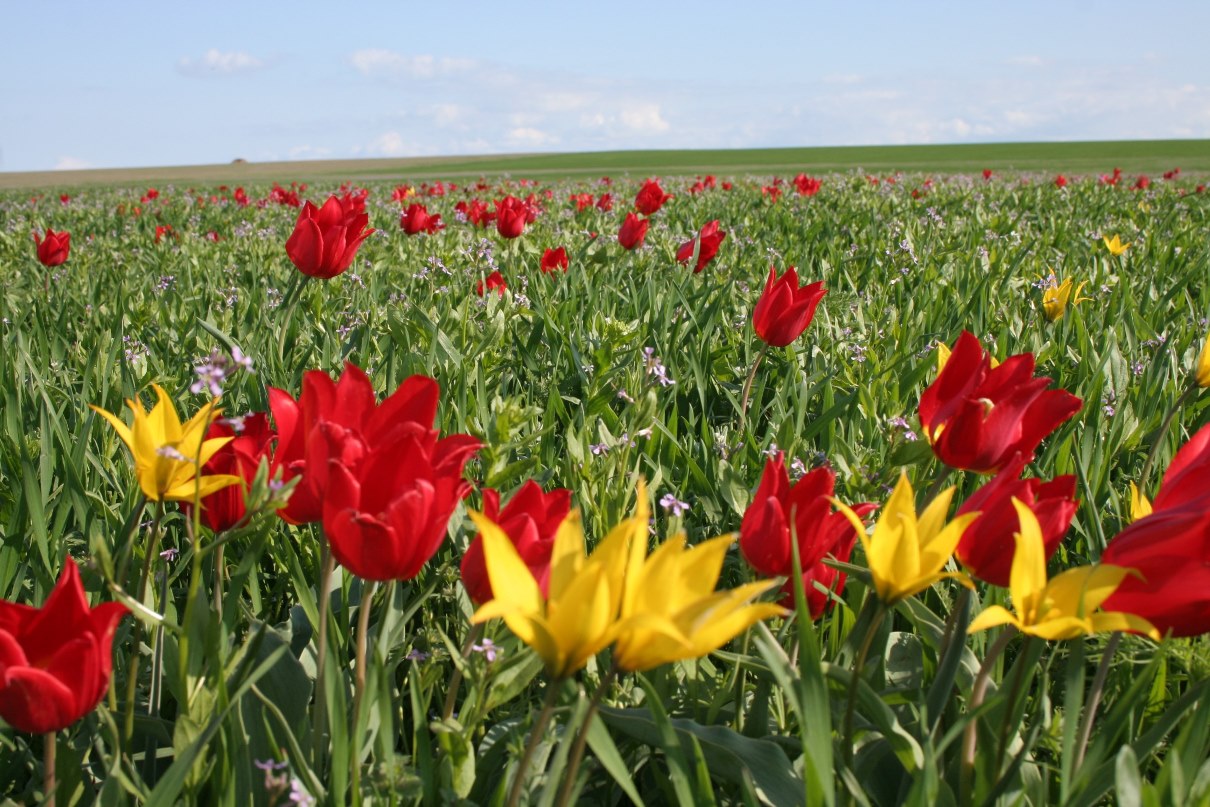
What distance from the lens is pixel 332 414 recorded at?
43.4 inches

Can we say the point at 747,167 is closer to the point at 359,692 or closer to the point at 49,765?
the point at 359,692

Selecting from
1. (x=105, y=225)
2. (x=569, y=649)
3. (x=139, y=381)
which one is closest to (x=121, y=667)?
(x=569, y=649)

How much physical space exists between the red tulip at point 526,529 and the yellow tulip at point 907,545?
1.05 ft

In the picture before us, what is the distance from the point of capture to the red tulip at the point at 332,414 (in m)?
1.07

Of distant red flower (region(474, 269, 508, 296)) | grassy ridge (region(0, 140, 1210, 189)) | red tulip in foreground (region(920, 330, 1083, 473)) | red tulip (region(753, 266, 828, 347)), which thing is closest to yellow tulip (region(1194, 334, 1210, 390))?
red tulip in foreground (region(920, 330, 1083, 473))

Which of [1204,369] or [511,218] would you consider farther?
[511,218]

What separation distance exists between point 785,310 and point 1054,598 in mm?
1421

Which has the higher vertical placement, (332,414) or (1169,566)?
(332,414)

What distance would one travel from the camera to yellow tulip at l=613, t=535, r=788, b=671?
75 centimetres

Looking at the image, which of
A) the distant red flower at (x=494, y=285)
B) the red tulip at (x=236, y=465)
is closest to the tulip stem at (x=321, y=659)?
the red tulip at (x=236, y=465)

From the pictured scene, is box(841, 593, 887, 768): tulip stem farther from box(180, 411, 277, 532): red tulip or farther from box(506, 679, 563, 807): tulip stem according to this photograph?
box(180, 411, 277, 532): red tulip

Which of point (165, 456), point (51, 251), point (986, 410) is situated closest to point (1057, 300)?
point (986, 410)

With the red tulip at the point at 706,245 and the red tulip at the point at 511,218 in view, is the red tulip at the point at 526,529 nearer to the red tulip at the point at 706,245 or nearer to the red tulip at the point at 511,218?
the red tulip at the point at 706,245

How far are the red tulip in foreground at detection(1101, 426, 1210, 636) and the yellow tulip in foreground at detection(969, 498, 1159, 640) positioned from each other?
0.07 ft
